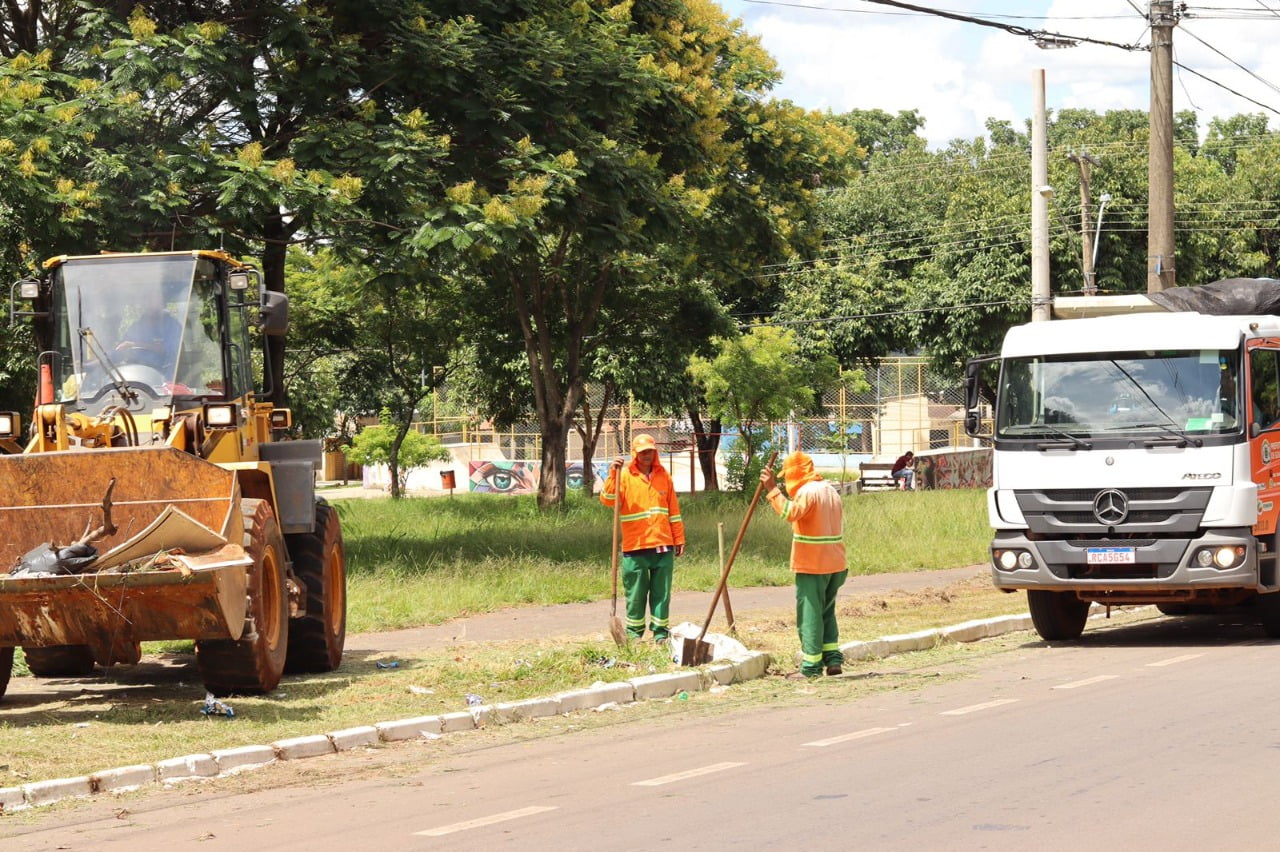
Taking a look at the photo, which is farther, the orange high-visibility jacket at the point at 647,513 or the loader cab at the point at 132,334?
the orange high-visibility jacket at the point at 647,513

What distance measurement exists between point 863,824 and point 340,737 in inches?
153

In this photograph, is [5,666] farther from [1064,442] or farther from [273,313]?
[1064,442]

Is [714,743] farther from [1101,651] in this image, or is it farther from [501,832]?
[1101,651]

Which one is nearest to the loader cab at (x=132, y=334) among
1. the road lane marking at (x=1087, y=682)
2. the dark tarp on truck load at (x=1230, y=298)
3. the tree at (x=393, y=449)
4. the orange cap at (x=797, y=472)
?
the orange cap at (x=797, y=472)

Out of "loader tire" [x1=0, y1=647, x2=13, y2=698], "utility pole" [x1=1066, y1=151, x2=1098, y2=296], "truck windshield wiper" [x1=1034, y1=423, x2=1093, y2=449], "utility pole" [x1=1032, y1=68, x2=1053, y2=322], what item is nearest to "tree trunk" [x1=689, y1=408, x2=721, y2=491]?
"utility pole" [x1=1066, y1=151, x2=1098, y2=296]

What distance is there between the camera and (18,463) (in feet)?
35.8

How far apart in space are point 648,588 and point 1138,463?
14.2 ft

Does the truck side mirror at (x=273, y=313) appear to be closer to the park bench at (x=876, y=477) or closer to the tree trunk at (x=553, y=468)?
the tree trunk at (x=553, y=468)

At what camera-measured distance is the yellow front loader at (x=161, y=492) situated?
10.6 metres

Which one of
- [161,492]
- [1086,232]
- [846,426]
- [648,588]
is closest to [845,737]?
[648,588]

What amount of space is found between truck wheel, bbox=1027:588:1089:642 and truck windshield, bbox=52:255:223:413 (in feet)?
24.4

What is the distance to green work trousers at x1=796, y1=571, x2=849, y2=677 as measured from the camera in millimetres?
12578

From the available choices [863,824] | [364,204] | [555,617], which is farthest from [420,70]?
[863,824]

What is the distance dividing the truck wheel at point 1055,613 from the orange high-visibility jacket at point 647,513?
11.0 feet
